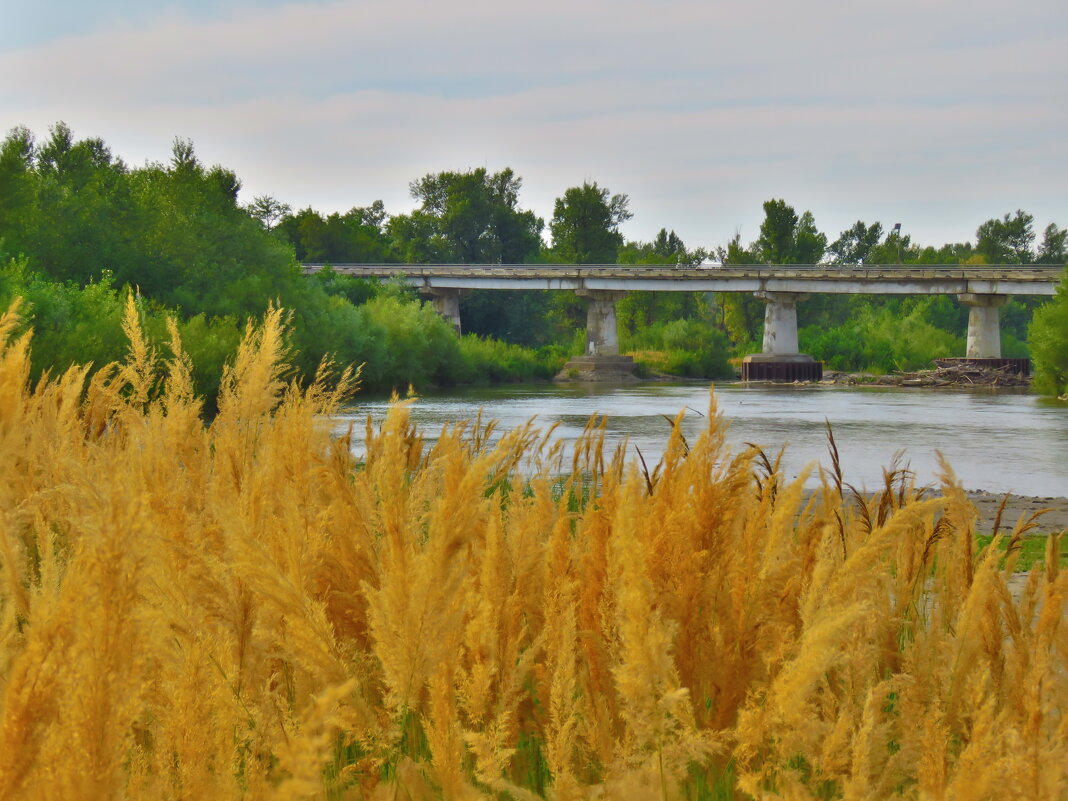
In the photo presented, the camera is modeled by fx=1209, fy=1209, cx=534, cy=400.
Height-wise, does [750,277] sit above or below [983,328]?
above

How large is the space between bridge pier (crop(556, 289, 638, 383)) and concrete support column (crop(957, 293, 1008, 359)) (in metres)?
19.5

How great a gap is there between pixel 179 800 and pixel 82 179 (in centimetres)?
5218

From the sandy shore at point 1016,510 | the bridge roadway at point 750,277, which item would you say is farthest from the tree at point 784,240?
the sandy shore at point 1016,510

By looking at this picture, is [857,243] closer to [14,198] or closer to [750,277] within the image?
[750,277]

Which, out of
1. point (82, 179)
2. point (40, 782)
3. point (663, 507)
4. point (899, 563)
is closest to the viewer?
point (40, 782)

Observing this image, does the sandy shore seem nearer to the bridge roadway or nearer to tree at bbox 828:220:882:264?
the bridge roadway

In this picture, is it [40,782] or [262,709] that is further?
[262,709]

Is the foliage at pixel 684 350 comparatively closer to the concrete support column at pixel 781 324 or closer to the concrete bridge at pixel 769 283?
the concrete bridge at pixel 769 283

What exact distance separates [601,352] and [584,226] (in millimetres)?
27616

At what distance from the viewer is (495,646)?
2.26 m

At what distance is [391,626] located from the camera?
181 centimetres

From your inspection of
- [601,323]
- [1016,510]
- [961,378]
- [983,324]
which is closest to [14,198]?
[1016,510]

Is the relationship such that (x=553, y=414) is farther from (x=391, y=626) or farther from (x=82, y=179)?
(x=391, y=626)

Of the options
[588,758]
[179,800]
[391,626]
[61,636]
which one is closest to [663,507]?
[588,758]
